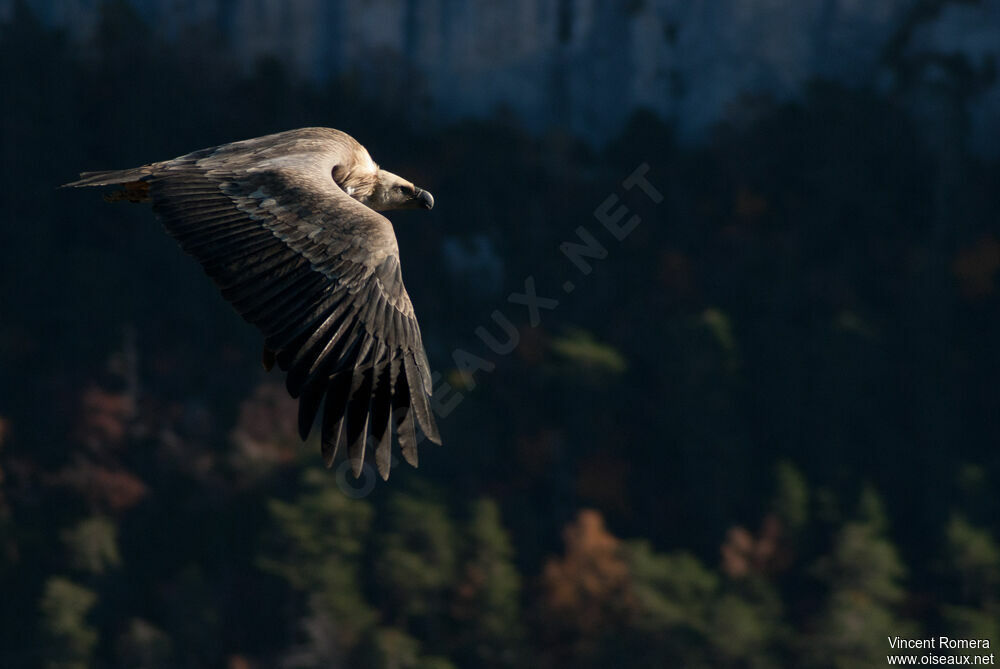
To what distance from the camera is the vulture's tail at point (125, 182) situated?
30.7ft

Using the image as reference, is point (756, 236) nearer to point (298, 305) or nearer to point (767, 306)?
point (767, 306)

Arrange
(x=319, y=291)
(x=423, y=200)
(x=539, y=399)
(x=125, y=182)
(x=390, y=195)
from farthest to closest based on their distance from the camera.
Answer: (x=539, y=399) < (x=423, y=200) < (x=390, y=195) < (x=125, y=182) < (x=319, y=291)

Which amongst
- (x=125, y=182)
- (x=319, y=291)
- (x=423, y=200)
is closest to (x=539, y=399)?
(x=423, y=200)

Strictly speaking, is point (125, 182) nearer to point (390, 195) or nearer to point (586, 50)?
point (390, 195)

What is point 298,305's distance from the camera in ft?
26.9

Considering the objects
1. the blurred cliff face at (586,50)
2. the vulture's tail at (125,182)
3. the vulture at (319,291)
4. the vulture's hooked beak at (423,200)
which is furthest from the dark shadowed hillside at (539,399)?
the vulture at (319,291)

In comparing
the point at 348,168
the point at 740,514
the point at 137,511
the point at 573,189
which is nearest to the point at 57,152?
the point at 137,511

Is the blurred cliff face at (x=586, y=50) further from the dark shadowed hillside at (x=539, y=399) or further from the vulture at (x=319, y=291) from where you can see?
the vulture at (x=319, y=291)

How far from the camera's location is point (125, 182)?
31.3 ft

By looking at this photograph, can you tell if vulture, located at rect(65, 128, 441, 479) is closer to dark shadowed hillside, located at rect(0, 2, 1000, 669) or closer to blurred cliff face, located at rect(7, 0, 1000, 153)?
dark shadowed hillside, located at rect(0, 2, 1000, 669)

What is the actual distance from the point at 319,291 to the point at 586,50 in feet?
122

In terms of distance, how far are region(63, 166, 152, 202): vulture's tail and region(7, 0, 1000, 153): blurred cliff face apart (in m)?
35.1

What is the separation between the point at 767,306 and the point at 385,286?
110ft

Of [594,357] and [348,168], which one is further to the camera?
[594,357]
